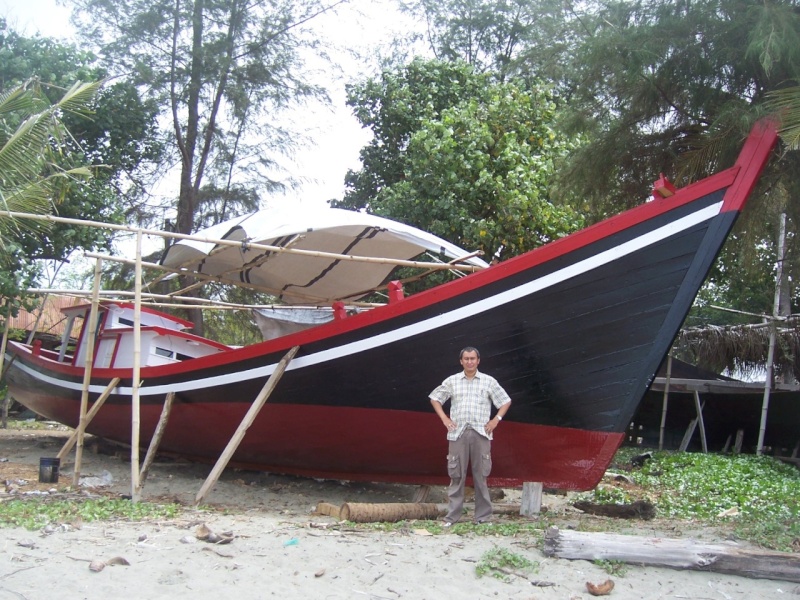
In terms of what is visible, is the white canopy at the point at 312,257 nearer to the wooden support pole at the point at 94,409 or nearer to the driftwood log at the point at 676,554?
the wooden support pole at the point at 94,409

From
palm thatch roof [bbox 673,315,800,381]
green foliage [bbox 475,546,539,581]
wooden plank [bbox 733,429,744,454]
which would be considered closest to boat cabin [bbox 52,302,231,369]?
green foliage [bbox 475,546,539,581]

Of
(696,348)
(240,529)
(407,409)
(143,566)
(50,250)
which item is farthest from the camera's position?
(696,348)

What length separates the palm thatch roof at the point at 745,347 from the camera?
1191cm

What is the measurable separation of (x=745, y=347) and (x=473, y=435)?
890 cm

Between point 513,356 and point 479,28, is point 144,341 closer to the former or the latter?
point 513,356

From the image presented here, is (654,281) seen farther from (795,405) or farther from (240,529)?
(795,405)

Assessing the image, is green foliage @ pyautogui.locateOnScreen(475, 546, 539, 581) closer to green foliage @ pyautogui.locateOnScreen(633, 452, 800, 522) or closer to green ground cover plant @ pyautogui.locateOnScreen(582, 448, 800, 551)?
green ground cover plant @ pyautogui.locateOnScreen(582, 448, 800, 551)

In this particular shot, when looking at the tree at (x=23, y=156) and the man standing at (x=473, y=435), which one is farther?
the tree at (x=23, y=156)

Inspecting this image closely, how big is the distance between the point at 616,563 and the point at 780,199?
3.54m

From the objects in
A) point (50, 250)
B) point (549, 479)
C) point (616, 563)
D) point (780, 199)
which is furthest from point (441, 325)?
point (50, 250)

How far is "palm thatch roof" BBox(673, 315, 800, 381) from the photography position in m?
11.9

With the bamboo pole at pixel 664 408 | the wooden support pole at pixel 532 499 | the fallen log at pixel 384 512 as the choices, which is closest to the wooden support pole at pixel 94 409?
the fallen log at pixel 384 512

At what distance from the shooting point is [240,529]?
4.86m

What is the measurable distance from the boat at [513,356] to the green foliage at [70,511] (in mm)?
1594
